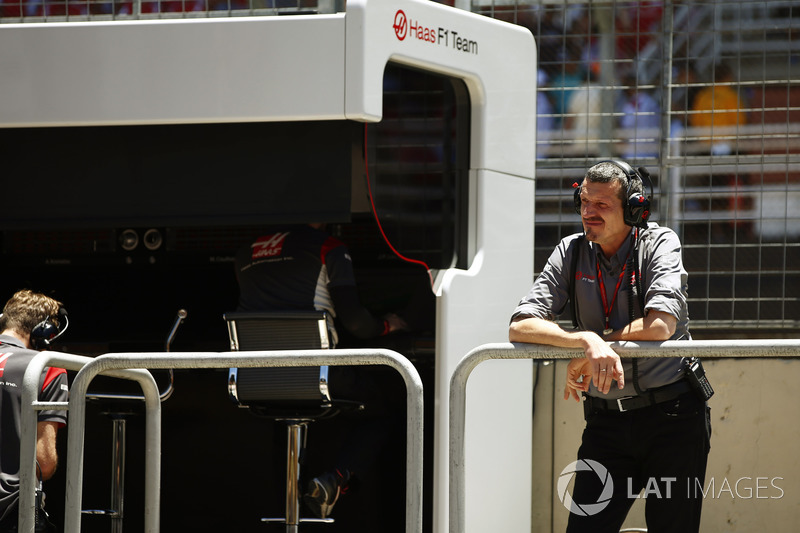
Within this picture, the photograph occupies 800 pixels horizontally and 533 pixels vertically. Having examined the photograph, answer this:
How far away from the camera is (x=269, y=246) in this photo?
447cm

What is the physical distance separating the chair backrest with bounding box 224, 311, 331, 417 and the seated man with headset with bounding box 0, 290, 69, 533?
70 centimetres

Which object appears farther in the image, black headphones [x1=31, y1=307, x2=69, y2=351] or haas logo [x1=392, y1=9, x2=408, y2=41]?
haas logo [x1=392, y1=9, x2=408, y2=41]

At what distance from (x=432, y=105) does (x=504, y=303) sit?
3.00 ft

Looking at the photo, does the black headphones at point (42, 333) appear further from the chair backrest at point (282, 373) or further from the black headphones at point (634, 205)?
the black headphones at point (634, 205)

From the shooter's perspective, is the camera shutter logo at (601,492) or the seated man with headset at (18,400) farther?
the seated man with headset at (18,400)

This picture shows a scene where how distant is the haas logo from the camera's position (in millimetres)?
4102

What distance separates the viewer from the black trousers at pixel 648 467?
124 inches

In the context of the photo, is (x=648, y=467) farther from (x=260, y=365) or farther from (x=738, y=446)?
(x=738, y=446)

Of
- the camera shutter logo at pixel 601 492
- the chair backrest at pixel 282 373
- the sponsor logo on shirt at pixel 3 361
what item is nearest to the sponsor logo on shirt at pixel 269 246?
the chair backrest at pixel 282 373

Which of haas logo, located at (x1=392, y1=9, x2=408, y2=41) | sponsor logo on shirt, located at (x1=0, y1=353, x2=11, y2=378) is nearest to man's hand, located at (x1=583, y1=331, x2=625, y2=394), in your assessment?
haas logo, located at (x1=392, y1=9, x2=408, y2=41)

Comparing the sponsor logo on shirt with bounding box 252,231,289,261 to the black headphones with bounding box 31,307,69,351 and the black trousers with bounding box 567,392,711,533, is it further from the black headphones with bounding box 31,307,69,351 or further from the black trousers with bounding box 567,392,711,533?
the black trousers with bounding box 567,392,711,533

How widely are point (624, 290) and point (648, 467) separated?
536 millimetres

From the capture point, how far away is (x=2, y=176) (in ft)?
14.6

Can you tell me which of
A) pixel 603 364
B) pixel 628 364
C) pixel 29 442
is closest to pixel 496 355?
pixel 603 364
